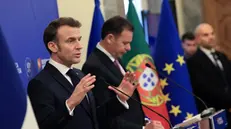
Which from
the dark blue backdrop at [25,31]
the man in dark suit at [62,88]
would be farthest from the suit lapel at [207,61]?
the man in dark suit at [62,88]

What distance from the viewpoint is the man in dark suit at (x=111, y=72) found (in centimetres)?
263

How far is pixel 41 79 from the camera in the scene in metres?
2.37

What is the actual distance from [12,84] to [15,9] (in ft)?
4.48

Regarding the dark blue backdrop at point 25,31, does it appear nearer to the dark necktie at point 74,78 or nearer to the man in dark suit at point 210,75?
the dark necktie at point 74,78

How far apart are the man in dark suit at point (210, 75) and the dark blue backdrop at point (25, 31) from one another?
56.7 inches

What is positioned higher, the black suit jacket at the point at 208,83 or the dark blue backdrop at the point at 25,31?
the dark blue backdrop at the point at 25,31

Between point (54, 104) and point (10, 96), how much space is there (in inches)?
24.1

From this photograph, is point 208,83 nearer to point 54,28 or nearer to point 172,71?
point 172,71

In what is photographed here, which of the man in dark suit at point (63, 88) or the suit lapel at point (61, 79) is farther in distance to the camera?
the suit lapel at point (61, 79)

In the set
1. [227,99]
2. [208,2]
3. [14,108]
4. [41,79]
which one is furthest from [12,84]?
[208,2]

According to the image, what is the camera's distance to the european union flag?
168cm

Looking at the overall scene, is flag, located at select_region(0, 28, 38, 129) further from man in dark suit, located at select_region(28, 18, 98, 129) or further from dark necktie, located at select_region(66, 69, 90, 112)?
dark necktie, located at select_region(66, 69, 90, 112)

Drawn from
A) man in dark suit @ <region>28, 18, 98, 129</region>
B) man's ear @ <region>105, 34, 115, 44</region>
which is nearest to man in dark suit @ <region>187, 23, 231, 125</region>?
man's ear @ <region>105, 34, 115, 44</region>

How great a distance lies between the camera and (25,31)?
3.07m
